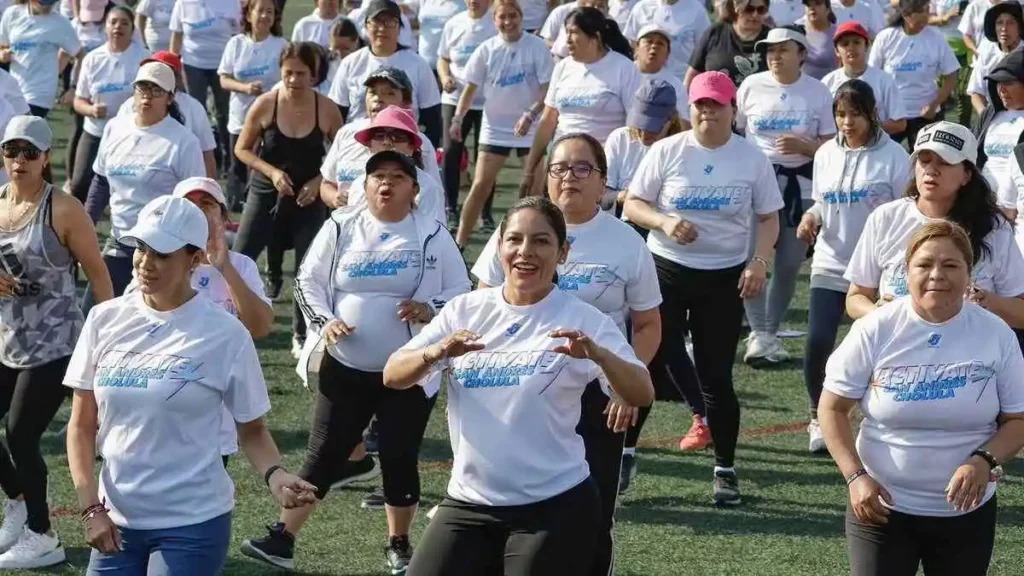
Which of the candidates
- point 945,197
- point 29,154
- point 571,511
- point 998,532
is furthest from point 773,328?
point 571,511

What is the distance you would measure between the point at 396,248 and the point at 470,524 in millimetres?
2385

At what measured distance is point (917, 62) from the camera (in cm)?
1550

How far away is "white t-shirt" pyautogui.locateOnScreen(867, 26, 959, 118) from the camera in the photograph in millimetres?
15492

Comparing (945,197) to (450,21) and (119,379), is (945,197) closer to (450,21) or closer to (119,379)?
(119,379)

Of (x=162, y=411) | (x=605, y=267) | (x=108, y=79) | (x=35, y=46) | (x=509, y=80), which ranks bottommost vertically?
(x=35, y=46)

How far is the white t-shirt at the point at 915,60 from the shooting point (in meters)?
15.5

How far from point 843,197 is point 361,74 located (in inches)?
212

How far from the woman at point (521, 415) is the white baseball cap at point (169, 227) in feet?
2.60

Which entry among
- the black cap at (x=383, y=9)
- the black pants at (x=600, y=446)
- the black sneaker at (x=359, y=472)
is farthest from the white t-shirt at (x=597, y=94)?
the black pants at (x=600, y=446)

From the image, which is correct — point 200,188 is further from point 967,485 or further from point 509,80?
point 509,80

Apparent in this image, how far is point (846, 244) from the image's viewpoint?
942 cm

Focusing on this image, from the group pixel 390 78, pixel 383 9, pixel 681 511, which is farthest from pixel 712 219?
pixel 383 9

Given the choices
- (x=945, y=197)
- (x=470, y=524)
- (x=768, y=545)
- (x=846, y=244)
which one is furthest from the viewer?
(x=846, y=244)

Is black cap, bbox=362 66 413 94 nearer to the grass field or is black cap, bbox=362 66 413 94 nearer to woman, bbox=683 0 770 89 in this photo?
the grass field
